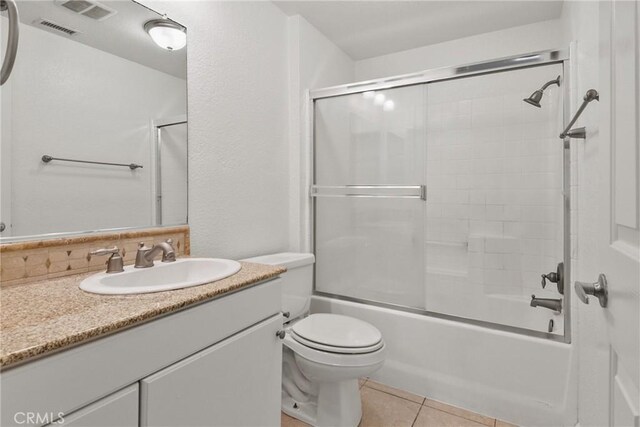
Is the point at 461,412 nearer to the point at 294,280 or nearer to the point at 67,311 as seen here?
the point at 294,280

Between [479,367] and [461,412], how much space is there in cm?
26

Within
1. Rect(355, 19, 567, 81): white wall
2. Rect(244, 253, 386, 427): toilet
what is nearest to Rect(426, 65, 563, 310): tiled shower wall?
Rect(355, 19, 567, 81): white wall

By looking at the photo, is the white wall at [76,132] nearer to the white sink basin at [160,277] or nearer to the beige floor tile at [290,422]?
the white sink basin at [160,277]

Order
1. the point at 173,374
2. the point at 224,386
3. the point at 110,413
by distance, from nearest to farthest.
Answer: the point at 110,413
the point at 173,374
the point at 224,386

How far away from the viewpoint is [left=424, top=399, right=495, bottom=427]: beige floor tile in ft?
5.71

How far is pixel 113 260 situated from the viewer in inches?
47.3

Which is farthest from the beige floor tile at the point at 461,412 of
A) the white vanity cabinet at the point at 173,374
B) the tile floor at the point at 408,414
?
the white vanity cabinet at the point at 173,374

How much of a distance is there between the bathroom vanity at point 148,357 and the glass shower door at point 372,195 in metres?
1.10

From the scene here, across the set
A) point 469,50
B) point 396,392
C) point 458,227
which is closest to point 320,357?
point 396,392

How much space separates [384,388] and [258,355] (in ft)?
3.98

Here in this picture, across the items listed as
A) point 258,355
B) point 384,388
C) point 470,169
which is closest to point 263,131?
point 258,355

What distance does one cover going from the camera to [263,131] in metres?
2.12

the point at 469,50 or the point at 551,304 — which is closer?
the point at 551,304

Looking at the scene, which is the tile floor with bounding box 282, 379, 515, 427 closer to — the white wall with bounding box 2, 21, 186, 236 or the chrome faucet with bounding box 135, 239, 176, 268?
the chrome faucet with bounding box 135, 239, 176, 268
